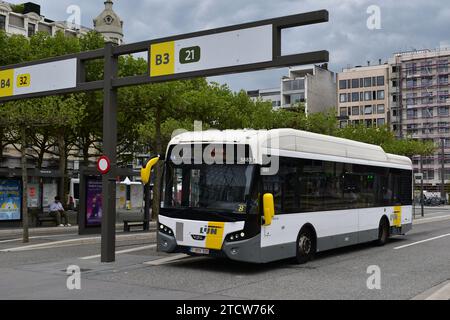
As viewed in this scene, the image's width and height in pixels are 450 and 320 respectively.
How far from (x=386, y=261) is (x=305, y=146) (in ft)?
10.9

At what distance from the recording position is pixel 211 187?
11.4 m

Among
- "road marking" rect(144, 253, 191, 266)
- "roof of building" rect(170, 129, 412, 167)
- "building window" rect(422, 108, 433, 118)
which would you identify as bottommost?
"road marking" rect(144, 253, 191, 266)

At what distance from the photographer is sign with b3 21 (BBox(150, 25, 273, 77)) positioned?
11445 mm

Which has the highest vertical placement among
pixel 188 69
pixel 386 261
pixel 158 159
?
pixel 188 69

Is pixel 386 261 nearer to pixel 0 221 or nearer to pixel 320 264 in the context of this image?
pixel 320 264

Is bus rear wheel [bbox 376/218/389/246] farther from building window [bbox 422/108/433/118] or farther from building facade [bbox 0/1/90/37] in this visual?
building window [bbox 422/108/433/118]

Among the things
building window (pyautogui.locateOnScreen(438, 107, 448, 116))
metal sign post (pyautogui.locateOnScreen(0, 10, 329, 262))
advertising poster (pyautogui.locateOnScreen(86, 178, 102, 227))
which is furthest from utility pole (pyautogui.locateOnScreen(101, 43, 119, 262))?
building window (pyautogui.locateOnScreen(438, 107, 448, 116))

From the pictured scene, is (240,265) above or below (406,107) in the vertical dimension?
below

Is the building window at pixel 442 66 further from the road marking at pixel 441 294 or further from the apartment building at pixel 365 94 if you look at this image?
the road marking at pixel 441 294

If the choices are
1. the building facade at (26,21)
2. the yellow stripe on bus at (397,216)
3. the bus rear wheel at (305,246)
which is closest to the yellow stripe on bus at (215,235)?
the bus rear wheel at (305,246)

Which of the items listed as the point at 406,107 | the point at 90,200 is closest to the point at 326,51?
the point at 90,200

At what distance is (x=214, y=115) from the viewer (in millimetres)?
33688

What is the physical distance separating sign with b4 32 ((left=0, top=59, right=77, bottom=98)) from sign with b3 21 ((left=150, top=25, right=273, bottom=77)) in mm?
2471

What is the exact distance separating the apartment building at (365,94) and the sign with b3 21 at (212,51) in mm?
98226
